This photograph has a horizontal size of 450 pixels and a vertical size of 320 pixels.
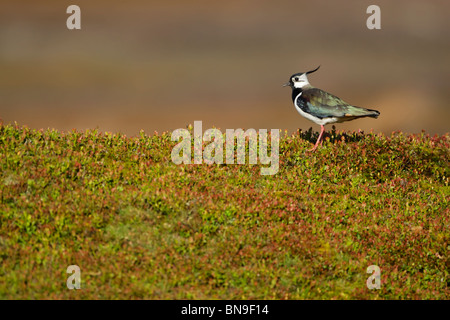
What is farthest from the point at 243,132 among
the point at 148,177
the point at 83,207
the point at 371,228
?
the point at 83,207

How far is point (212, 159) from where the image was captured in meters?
13.8

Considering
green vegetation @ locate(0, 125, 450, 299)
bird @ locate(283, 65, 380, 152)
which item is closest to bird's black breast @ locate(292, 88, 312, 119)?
bird @ locate(283, 65, 380, 152)

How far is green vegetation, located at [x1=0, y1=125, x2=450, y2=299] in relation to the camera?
8977mm

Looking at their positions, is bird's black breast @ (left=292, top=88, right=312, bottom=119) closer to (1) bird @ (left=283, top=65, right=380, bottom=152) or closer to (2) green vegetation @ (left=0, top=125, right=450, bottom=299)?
(1) bird @ (left=283, top=65, right=380, bottom=152)

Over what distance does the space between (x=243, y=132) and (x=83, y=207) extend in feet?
21.2

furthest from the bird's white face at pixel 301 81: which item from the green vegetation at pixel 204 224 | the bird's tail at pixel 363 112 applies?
the green vegetation at pixel 204 224

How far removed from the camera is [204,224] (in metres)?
10.3

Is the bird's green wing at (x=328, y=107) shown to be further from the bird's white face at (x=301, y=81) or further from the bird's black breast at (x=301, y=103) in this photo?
the bird's white face at (x=301, y=81)

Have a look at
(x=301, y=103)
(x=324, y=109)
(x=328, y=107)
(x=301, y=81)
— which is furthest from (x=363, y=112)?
(x=301, y=81)

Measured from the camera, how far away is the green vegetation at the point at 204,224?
8.98m

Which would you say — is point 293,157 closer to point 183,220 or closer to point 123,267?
point 183,220

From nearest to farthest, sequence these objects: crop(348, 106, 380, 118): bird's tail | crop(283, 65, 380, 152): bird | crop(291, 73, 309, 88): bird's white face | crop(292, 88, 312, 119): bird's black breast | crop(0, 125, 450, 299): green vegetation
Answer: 1. crop(0, 125, 450, 299): green vegetation
2. crop(348, 106, 380, 118): bird's tail
3. crop(283, 65, 380, 152): bird
4. crop(292, 88, 312, 119): bird's black breast
5. crop(291, 73, 309, 88): bird's white face

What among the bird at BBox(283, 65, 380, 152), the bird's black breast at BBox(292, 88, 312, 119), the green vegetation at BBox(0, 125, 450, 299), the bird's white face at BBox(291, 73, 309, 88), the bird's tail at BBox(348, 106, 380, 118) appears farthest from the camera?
the bird's white face at BBox(291, 73, 309, 88)

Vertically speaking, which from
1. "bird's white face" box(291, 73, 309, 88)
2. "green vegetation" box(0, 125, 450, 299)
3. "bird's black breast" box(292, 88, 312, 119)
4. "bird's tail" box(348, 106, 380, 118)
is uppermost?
"bird's white face" box(291, 73, 309, 88)
